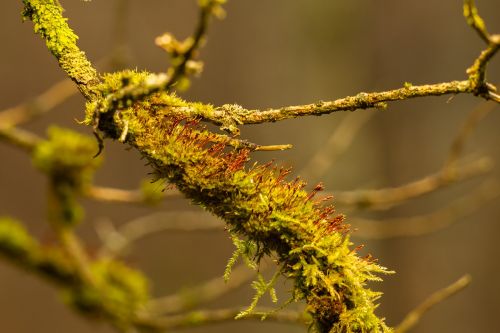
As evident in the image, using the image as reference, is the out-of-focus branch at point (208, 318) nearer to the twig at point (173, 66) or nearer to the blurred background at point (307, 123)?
the twig at point (173, 66)

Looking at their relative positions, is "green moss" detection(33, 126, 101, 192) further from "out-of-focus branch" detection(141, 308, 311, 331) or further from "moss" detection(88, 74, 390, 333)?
"moss" detection(88, 74, 390, 333)

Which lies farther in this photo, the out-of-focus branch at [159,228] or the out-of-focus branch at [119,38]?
the out-of-focus branch at [159,228]

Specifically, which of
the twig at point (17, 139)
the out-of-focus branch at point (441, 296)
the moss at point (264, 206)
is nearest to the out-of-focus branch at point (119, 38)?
the twig at point (17, 139)

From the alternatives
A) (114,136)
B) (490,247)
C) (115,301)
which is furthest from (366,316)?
(490,247)

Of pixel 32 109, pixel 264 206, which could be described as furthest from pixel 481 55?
pixel 32 109

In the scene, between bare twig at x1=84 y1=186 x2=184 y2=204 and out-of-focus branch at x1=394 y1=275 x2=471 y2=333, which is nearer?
out-of-focus branch at x1=394 y1=275 x2=471 y2=333

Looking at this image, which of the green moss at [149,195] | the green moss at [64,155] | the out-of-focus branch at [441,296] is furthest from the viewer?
the green moss at [149,195]

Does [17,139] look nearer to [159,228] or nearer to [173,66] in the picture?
[159,228]

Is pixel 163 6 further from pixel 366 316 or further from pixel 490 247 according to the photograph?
pixel 366 316

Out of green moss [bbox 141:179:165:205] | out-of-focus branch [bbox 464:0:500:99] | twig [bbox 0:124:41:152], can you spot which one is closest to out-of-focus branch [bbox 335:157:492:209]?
green moss [bbox 141:179:165:205]
